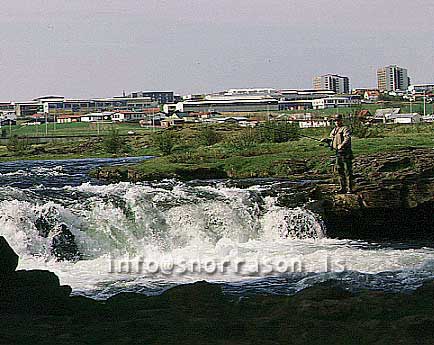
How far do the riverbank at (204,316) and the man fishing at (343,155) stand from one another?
30.3 feet

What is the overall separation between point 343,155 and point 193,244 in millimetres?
5390

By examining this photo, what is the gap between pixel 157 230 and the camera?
2234 centimetres

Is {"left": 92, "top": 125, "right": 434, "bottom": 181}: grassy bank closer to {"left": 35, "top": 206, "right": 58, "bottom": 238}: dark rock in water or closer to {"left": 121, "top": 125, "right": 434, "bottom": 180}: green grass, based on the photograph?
{"left": 121, "top": 125, "right": 434, "bottom": 180}: green grass

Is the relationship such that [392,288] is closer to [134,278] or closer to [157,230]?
[134,278]

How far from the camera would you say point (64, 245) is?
2088cm

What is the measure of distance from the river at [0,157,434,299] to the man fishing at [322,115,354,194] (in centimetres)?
150

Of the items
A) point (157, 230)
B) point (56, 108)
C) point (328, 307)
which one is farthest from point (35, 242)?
point (56, 108)

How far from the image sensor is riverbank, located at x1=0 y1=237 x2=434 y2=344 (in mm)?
10891

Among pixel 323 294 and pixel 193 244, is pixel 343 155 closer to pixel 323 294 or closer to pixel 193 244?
pixel 193 244

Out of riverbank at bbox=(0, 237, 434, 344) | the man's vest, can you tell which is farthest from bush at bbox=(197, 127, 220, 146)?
riverbank at bbox=(0, 237, 434, 344)

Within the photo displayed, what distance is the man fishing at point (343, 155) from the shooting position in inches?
888

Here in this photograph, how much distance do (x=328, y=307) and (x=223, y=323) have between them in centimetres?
173

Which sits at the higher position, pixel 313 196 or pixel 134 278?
pixel 313 196

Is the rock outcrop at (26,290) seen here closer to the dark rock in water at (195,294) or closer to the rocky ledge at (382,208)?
the dark rock in water at (195,294)
